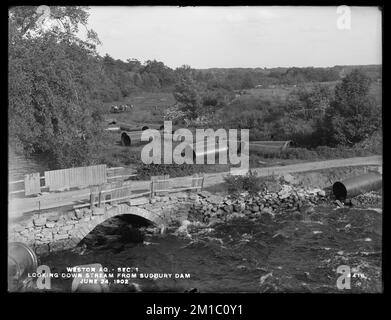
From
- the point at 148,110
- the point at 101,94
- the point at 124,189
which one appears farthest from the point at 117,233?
the point at 101,94

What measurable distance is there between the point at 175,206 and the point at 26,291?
6.03 feet

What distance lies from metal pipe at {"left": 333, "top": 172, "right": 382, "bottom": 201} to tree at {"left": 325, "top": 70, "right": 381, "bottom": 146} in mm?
416

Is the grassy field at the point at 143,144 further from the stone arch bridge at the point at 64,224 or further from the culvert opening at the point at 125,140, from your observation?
the stone arch bridge at the point at 64,224

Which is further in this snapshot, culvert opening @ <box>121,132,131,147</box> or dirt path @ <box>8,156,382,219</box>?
culvert opening @ <box>121,132,131,147</box>

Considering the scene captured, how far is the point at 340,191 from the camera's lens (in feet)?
19.9

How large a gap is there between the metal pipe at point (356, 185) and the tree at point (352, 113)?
42cm

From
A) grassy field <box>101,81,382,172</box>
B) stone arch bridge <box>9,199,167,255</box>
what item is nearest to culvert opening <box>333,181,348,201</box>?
grassy field <box>101,81,382,172</box>

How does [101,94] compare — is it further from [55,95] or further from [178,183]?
[178,183]

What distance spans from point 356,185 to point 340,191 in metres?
0.24

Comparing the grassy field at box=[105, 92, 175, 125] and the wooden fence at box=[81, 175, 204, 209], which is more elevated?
the grassy field at box=[105, 92, 175, 125]

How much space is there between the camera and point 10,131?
5629 mm

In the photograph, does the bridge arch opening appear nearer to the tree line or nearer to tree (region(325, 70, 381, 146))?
the tree line

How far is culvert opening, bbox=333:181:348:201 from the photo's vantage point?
237 inches
